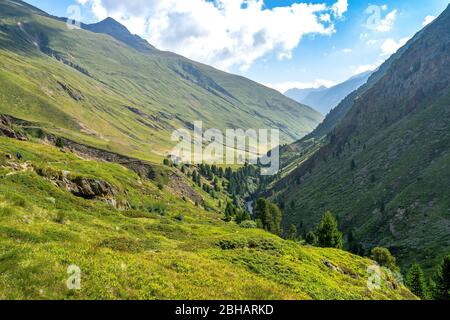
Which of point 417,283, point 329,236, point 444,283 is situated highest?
point 329,236

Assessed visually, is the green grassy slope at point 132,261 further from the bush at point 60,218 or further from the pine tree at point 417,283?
the pine tree at point 417,283

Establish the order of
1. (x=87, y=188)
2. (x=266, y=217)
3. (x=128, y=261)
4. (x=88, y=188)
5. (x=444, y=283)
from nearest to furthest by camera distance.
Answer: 1. (x=128, y=261)
2. (x=444, y=283)
3. (x=87, y=188)
4. (x=88, y=188)
5. (x=266, y=217)

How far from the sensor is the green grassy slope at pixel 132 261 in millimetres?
19516

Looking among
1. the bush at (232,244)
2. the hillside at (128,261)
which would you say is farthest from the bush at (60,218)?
the bush at (232,244)

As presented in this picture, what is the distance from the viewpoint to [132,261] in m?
24.5

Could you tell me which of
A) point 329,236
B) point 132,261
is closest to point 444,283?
point 329,236

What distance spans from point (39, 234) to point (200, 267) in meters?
13.7

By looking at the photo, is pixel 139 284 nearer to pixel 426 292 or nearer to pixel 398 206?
pixel 426 292

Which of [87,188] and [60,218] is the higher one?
[87,188]

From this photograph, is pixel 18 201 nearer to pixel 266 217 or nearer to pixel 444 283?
pixel 444 283

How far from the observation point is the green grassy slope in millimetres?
19516

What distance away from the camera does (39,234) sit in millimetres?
28516

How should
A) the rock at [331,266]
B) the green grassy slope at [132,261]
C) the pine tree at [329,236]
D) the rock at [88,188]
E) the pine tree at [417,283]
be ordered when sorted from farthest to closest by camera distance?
the pine tree at [329,236] → the pine tree at [417,283] → the rock at [88,188] → the rock at [331,266] → the green grassy slope at [132,261]
